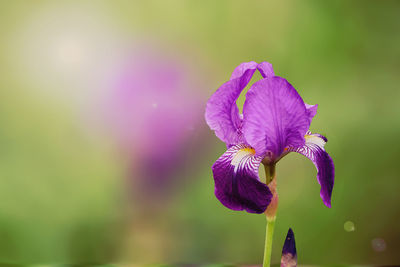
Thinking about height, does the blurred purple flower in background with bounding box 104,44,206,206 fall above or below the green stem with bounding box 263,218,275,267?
above

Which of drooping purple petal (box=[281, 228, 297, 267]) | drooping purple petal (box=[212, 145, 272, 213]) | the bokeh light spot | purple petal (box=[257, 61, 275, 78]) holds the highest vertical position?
purple petal (box=[257, 61, 275, 78])

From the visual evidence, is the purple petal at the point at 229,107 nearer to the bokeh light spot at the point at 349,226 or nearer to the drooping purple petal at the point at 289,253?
the drooping purple petal at the point at 289,253

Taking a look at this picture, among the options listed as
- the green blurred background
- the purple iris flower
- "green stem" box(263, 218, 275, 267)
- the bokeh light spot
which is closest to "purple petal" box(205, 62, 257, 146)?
the purple iris flower

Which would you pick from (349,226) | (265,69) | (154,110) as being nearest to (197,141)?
(154,110)

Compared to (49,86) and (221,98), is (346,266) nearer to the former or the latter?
(221,98)

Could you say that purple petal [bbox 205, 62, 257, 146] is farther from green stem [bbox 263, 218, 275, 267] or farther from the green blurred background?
the green blurred background

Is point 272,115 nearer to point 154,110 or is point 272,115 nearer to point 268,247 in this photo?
point 268,247
